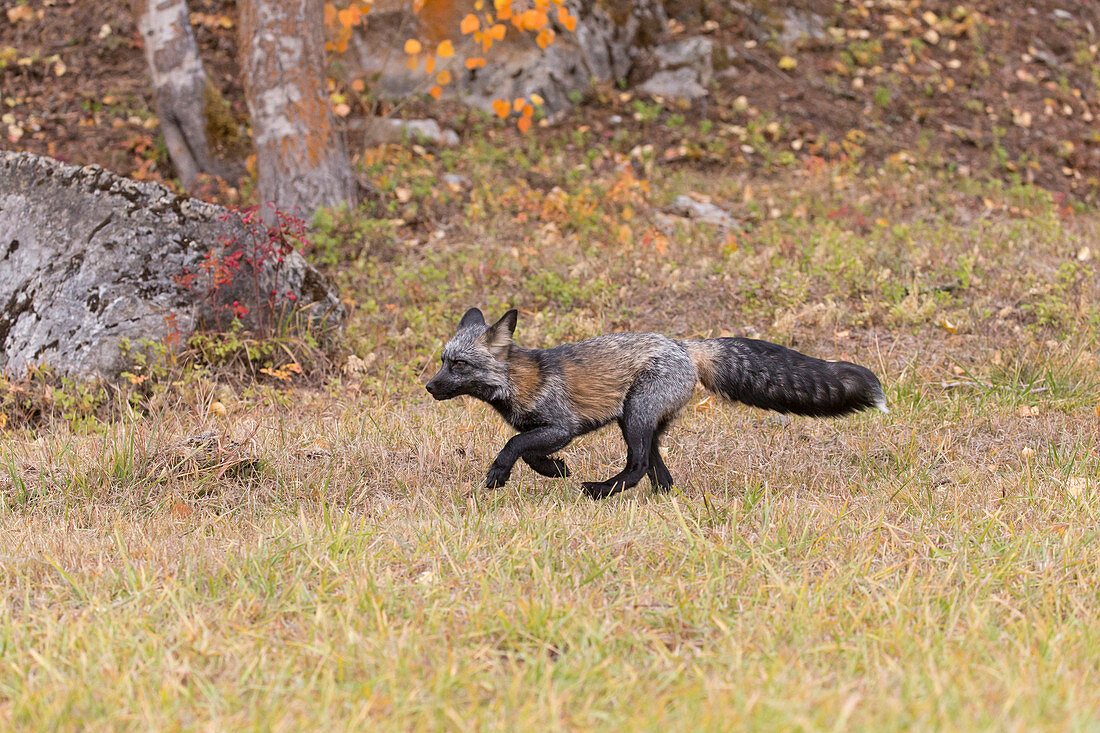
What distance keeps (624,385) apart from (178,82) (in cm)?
790

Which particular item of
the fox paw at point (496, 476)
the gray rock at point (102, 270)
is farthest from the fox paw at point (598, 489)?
the gray rock at point (102, 270)

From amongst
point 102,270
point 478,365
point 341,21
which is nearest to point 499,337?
point 478,365

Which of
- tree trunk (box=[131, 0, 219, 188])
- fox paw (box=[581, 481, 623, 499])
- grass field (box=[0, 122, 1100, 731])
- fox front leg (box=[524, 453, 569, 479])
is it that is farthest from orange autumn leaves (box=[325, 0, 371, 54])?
fox paw (box=[581, 481, 623, 499])

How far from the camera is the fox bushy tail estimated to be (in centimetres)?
508

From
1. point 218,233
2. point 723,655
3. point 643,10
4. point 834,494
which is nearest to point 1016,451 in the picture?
point 834,494

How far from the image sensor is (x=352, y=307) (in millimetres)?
8508

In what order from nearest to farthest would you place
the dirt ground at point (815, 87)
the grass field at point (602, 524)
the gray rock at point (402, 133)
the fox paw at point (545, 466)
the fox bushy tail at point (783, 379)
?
1. the grass field at point (602, 524)
2. the fox bushy tail at point (783, 379)
3. the fox paw at point (545, 466)
4. the gray rock at point (402, 133)
5. the dirt ground at point (815, 87)

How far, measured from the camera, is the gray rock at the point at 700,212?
1039 cm

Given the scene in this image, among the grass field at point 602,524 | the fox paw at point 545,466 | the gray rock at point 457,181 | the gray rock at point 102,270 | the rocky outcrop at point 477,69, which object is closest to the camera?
the grass field at point 602,524

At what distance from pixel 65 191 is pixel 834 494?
6.47 m

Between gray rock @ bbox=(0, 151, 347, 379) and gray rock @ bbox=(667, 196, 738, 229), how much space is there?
4678 mm

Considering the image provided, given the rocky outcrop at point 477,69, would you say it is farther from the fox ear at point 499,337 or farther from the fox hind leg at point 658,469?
the fox hind leg at point 658,469

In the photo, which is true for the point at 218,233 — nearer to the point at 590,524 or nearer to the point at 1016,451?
the point at 590,524

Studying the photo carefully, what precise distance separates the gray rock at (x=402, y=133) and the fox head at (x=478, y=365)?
7288mm
